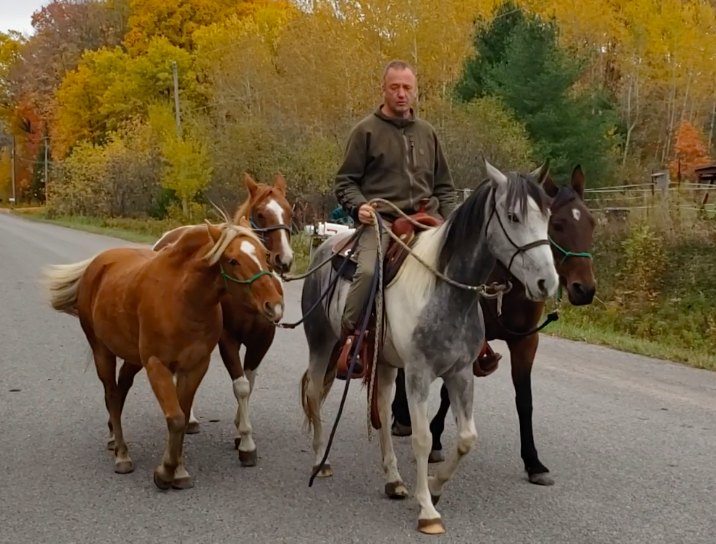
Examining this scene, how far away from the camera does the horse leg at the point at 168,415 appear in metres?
5.20

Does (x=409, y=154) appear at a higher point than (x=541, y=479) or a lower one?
higher

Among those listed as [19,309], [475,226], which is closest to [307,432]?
[475,226]

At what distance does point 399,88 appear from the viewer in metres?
5.34

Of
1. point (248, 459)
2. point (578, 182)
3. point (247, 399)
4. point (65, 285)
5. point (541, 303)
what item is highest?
point (578, 182)

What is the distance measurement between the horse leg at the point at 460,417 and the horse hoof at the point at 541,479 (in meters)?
0.84

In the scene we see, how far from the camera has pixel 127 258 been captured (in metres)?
6.18

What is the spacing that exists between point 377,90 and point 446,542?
80.3 feet

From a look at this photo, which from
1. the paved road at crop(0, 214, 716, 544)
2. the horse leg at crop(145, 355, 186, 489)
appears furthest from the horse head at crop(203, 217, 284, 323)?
the paved road at crop(0, 214, 716, 544)

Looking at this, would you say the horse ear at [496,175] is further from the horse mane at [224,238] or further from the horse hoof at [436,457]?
the horse hoof at [436,457]

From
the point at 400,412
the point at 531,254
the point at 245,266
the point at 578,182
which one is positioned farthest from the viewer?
the point at 400,412

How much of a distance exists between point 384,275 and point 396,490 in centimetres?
136

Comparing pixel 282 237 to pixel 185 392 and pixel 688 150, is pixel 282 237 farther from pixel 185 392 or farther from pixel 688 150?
pixel 688 150

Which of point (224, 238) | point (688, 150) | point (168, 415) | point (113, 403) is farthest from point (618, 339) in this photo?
point (688, 150)

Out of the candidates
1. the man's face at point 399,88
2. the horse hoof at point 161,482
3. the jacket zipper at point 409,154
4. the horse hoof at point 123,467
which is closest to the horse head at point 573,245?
the jacket zipper at point 409,154
